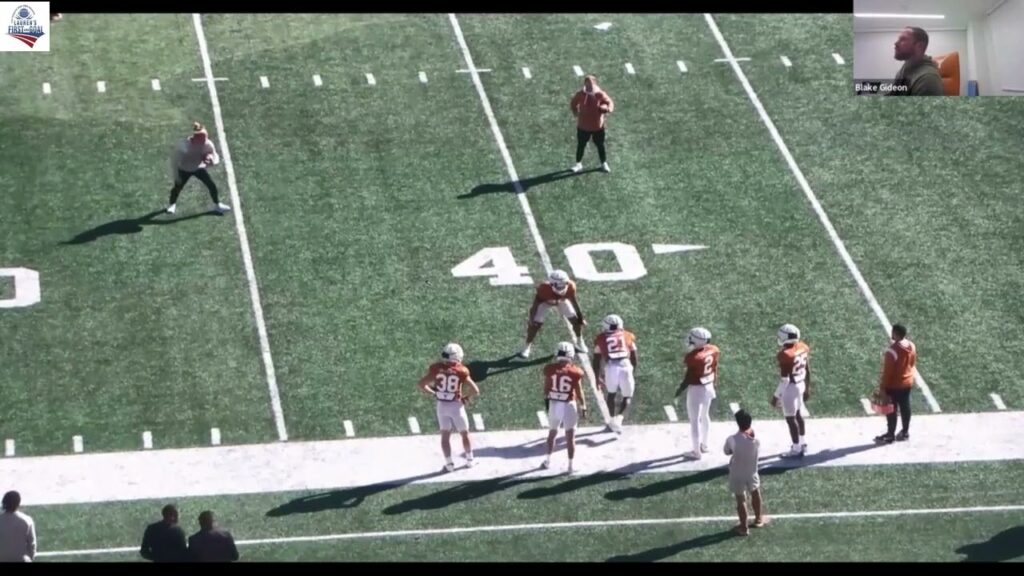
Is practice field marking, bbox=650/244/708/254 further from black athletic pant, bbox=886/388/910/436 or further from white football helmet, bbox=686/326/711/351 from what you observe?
black athletic pant, bbox=886/388/910/436

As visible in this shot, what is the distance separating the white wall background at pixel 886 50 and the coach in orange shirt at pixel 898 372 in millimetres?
Answer: 7016

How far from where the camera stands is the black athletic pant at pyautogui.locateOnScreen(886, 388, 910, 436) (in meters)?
27.9

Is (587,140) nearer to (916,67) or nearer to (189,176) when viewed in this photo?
(916,67)

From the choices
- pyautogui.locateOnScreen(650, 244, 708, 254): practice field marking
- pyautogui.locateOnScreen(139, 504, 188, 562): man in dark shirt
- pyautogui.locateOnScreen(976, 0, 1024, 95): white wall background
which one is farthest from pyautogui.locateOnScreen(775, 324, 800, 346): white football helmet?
pyautogui.locateOnScreen(976, 0, 1024, 95): white wall background

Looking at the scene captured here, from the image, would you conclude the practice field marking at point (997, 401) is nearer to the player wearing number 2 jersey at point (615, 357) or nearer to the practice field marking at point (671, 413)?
the practice field marking at point (671, 413)

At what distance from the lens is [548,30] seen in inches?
1505

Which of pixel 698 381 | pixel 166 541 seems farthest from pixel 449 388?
pixel 166 541

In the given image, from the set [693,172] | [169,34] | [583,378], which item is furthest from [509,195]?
[169,34]

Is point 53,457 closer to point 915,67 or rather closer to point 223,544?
point 223,544

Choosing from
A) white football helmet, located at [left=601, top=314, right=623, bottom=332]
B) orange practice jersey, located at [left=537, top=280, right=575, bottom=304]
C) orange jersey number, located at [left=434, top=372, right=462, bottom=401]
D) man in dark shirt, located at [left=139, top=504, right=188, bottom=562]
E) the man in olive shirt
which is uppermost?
the man in olive shirt

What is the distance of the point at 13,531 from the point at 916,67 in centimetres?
1675

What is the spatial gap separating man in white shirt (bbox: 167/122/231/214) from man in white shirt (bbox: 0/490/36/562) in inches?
389

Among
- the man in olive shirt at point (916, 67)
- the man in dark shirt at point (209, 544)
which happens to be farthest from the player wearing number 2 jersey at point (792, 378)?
the man in olive shirt at point (916, 67)

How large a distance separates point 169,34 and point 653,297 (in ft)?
35.2
